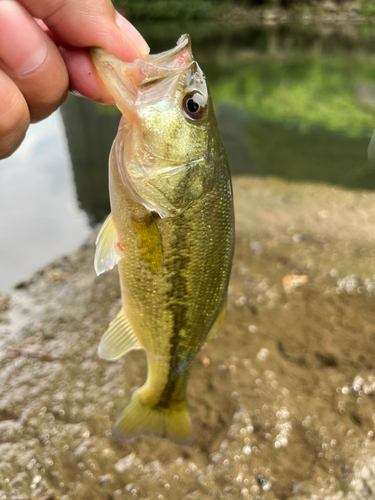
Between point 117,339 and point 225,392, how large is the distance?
1.50 m

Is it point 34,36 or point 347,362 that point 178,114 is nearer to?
point 34,36

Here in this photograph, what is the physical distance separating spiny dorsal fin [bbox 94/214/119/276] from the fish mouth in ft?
1.48

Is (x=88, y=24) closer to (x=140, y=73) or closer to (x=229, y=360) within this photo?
(x=140, y=73)

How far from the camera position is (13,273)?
167 inches

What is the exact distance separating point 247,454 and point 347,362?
4.05ft

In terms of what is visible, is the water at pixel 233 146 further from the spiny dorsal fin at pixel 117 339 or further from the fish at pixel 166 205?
the spiny dorsal fin at pixel 117 339

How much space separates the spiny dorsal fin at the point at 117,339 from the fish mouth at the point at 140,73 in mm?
919

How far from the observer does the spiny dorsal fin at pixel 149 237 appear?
1.46 metres

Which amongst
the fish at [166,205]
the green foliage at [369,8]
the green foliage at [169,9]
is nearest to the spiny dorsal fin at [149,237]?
the fish at [166,205]

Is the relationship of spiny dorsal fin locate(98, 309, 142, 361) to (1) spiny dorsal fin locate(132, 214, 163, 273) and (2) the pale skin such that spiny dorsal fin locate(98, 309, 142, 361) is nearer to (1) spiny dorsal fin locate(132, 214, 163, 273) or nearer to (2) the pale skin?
(1) spiny dorsal fin locate(132, 214, 163, 273)

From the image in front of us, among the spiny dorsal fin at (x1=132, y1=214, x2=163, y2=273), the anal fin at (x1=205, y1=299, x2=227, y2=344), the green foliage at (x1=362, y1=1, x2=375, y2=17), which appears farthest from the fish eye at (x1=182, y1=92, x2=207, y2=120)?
the green foliage at (x1=362, y1=1, x2=375, y2=17)

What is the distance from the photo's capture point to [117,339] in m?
1.74

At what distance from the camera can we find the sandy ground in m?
2.36

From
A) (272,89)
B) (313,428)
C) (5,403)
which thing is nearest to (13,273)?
(5,403)
